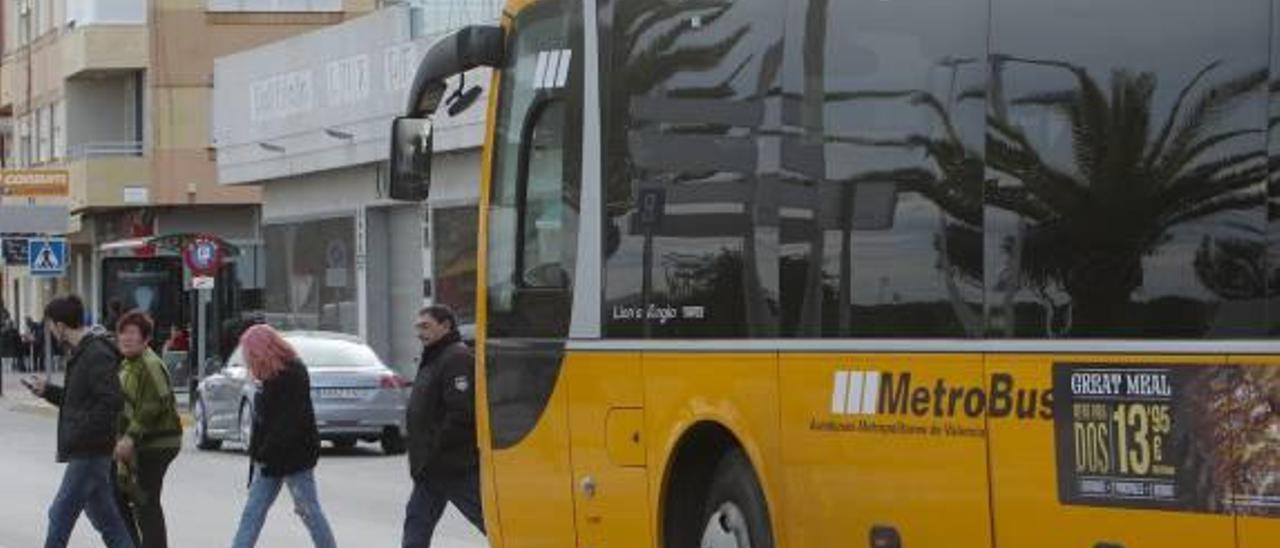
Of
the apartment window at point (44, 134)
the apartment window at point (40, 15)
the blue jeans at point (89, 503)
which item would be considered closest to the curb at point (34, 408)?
the apartment window at point (44, 134)

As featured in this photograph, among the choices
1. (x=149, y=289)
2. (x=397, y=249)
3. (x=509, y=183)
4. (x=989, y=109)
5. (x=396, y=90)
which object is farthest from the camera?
(x=149, y=289)

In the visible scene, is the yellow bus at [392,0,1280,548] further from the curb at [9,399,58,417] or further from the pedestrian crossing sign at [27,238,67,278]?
the pedestrian crossing sign at [27,238,67,278]

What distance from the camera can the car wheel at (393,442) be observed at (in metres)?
29.5

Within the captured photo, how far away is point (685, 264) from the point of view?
1026cm

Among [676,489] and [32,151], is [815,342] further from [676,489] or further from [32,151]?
[32,151]

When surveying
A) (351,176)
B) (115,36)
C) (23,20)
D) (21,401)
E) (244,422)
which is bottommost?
(21,401)

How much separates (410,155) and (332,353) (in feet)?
56.0

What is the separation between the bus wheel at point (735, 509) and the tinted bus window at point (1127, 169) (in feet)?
6.23

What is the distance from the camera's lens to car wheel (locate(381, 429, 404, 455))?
29539 mm

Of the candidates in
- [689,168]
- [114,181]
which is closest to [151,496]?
[689,168]

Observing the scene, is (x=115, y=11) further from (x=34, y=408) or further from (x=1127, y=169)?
(x=1127, y=169)

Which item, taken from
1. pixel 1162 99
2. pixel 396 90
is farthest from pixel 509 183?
pixel 396 90

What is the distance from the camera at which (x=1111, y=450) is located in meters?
7.54

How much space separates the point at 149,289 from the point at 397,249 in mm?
16123
